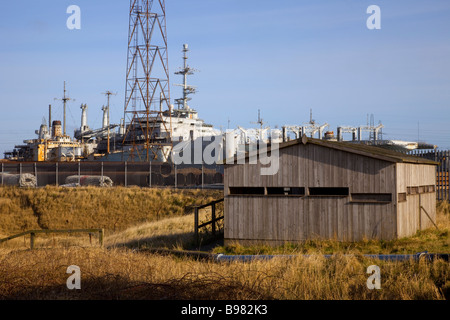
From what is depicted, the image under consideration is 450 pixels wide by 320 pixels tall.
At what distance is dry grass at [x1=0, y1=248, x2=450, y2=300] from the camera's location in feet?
30.5

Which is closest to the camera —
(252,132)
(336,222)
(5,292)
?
(5,292)

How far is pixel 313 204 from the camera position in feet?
56.3

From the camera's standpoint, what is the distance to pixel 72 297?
30.5 feet

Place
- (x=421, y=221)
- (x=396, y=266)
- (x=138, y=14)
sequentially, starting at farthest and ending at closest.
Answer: (x=138, y=14) < (x=421, y=221) < (x=396, y=266)

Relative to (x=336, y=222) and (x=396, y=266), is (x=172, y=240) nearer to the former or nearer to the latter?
(x=336, y=222)

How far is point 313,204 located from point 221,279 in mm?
7720

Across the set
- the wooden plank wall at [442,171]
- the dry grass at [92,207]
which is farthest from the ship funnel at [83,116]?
the wooden plank wall at [442,171]

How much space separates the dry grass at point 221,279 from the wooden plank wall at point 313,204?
394 cm

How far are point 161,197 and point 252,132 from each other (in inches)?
1899

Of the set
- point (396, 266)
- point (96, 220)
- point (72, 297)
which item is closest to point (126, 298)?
point (72, 297)

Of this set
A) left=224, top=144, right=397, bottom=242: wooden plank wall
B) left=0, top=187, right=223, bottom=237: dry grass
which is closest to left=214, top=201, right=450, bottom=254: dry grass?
left=224, top=144, right=397, bottom=242: wooden plank wall

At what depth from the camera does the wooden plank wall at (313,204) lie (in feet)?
54.3

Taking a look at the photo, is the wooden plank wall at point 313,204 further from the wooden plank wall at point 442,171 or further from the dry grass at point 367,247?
the wooden plank wall at point 442,171

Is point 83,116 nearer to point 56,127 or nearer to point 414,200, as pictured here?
point 56,127
